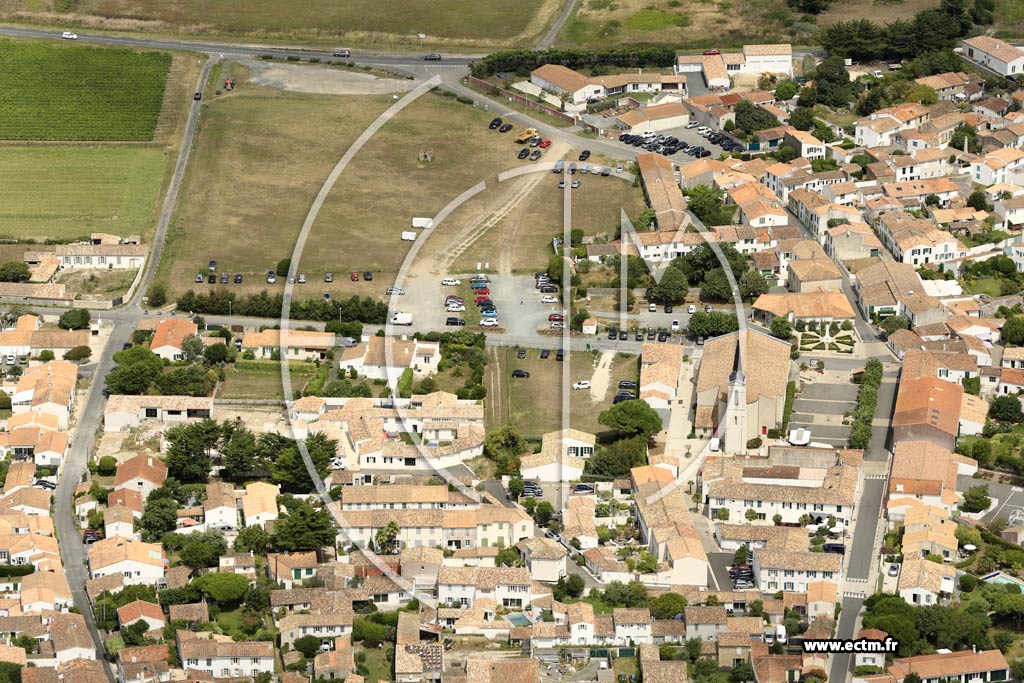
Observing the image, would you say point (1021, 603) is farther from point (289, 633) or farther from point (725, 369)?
point (289, 633)

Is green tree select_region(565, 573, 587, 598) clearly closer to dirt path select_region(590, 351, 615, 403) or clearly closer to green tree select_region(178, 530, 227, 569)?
green tree select_region(178, 530, 227, 569)

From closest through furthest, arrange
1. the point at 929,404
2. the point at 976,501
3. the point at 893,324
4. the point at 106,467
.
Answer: the point at 976,501, the point at 106,467, the point at 929,404, the point at 893,324

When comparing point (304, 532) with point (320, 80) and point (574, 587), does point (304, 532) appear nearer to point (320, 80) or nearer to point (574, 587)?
point (574, 587)

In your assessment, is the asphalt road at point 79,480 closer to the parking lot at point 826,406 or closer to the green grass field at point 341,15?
the parking lot at point 826,406

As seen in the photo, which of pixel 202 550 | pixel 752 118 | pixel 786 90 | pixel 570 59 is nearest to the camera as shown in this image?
pixel 202 550

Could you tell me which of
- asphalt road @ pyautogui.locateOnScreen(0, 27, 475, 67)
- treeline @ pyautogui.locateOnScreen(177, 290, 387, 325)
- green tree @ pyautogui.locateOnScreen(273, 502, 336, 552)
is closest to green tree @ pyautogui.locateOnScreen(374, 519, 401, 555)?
green tree @ pyautogui.locateOnScreen(273, 502, 336, 552)

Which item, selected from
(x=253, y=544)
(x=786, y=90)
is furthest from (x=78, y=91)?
(x=253, y=544)

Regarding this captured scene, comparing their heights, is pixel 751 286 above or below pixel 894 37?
below
